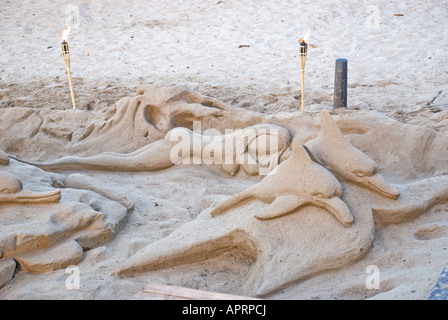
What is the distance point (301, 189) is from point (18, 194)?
1731mm

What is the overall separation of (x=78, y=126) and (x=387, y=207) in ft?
9.90

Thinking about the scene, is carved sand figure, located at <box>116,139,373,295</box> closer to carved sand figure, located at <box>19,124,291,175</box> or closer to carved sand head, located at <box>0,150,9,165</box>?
carved sand figure, located at <box>19,124,291,175</box>

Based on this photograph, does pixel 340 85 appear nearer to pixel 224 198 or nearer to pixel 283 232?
pixel 224 198

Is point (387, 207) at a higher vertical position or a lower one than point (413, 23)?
lower

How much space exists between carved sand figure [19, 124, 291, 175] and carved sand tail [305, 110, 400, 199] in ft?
2.85

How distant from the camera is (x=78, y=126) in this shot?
4.72 meters

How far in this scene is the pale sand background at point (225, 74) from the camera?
2621 mm

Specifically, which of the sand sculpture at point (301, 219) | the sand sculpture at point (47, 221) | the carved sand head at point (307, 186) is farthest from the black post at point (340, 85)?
the sand sculpture at point (47, 221)

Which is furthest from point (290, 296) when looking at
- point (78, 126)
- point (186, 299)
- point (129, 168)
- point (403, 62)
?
point (403, 62)

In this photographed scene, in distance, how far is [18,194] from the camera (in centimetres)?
310

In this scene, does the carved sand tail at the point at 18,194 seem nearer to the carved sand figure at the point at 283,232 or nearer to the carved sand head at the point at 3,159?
the carved sand head at the point at 3,159

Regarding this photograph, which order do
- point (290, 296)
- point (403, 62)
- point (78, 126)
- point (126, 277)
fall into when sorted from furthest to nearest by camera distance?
point (403, 62) < point (78, 126) < point (126, 277) < point (290, 296)

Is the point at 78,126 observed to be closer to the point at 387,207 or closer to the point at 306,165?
the point at 306,165

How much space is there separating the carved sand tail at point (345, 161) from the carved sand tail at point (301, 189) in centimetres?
14
